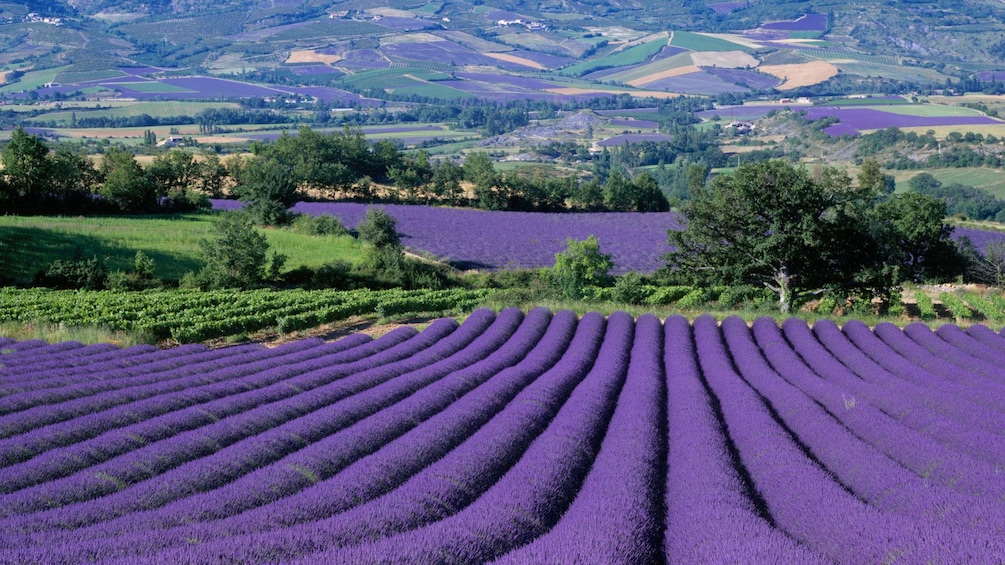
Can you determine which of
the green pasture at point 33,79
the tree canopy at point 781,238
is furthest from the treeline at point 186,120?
the tree canopy at point 781,238

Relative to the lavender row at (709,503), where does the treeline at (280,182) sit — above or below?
above

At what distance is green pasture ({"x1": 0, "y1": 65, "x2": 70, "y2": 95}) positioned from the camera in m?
170

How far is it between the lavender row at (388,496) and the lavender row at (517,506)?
19 cm

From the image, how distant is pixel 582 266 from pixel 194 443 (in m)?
24.7

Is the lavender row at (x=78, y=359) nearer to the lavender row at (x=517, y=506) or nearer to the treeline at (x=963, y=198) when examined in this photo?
the lavender row at (x=517, y=506)

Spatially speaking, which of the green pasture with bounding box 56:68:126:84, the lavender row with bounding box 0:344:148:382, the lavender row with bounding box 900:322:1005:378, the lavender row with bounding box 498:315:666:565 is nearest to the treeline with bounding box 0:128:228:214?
the lavender row with bounding box 0:344:148:382

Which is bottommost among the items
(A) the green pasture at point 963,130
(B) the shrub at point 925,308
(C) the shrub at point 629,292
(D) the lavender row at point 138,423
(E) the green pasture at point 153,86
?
(B) the shrub at point 925,308

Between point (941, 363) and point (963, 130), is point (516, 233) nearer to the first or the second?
point (941, 363)

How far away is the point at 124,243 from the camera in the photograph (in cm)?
3809

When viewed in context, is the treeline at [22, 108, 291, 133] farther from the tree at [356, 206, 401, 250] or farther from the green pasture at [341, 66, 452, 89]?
the tree at [356, 206, 401, 250]

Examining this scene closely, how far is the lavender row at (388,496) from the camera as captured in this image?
6.17 m

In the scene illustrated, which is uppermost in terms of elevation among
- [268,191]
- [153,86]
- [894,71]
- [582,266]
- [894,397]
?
[894,71]

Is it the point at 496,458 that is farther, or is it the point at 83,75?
the point at 83,75

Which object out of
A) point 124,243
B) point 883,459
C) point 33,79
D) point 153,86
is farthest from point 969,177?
point 33,79
